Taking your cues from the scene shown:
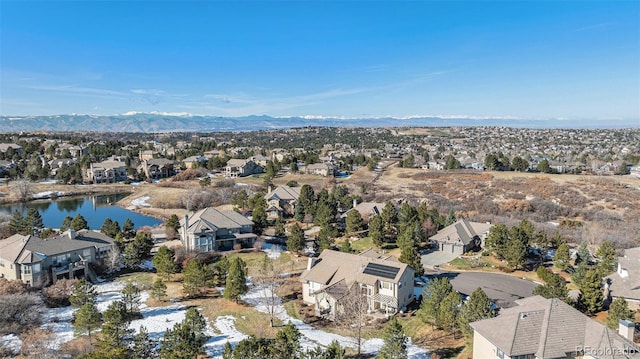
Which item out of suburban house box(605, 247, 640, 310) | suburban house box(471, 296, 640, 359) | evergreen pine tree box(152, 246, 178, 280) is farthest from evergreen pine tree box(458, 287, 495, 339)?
evergreen pine tree box(152, 246, 178, 280)

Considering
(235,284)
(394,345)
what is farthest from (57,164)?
(394,345)

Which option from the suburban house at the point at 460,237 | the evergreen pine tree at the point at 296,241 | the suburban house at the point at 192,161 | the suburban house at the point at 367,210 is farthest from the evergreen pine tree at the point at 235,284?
the suburban house at the point at 192,161

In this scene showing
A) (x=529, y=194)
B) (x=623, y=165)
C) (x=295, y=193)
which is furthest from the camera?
(x=623, y=165)

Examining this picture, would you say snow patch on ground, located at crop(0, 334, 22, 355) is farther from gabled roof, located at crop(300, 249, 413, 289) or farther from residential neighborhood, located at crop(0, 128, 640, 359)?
gabled roof, located at crop(300, 249, 413, 289)

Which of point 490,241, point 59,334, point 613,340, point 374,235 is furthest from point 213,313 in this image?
point 490,241

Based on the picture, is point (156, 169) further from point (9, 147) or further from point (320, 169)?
point (9, 147)

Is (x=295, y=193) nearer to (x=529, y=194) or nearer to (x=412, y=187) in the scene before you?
(x=412, y=187)
